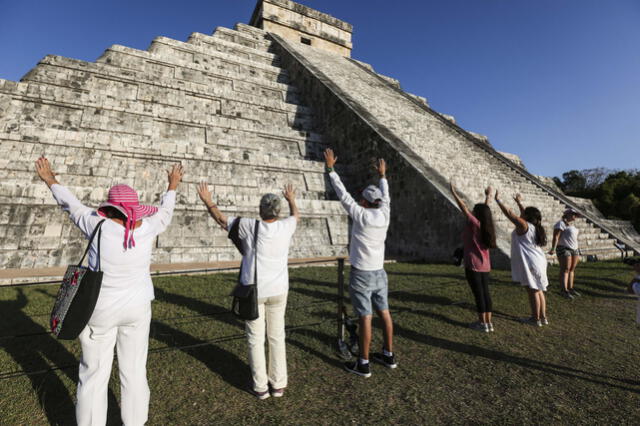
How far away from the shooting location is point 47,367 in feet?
10.2

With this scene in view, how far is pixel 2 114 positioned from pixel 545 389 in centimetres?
1309

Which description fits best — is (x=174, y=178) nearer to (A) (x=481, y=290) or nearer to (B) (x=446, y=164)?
(A) (x=481, y=290)

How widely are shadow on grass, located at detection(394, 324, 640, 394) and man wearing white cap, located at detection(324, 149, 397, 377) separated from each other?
89cm

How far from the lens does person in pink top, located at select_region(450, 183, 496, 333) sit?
14.3 ft

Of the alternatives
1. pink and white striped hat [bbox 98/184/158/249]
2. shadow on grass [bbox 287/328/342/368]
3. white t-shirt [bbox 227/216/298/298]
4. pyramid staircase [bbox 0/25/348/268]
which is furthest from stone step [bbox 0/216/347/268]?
pink and white striped hat [bbox 98/184/158/249]

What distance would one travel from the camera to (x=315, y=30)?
25.1m

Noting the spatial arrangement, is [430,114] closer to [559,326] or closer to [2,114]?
[559,326]

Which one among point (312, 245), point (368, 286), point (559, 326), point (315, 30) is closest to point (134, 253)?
point (368, 286)

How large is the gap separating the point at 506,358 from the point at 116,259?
402 cm

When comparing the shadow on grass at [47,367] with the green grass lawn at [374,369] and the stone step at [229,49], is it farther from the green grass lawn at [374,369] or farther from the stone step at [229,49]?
the stone step at [229,49]

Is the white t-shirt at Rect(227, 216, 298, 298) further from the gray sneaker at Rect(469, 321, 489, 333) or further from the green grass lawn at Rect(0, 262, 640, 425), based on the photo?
the gray sneaker at Rect(469, 321, 489, 333)

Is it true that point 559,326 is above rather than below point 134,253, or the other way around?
below

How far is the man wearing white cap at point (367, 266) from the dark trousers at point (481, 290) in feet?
5.78

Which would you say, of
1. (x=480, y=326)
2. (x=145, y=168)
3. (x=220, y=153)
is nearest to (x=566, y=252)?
(x=480, y=326)
